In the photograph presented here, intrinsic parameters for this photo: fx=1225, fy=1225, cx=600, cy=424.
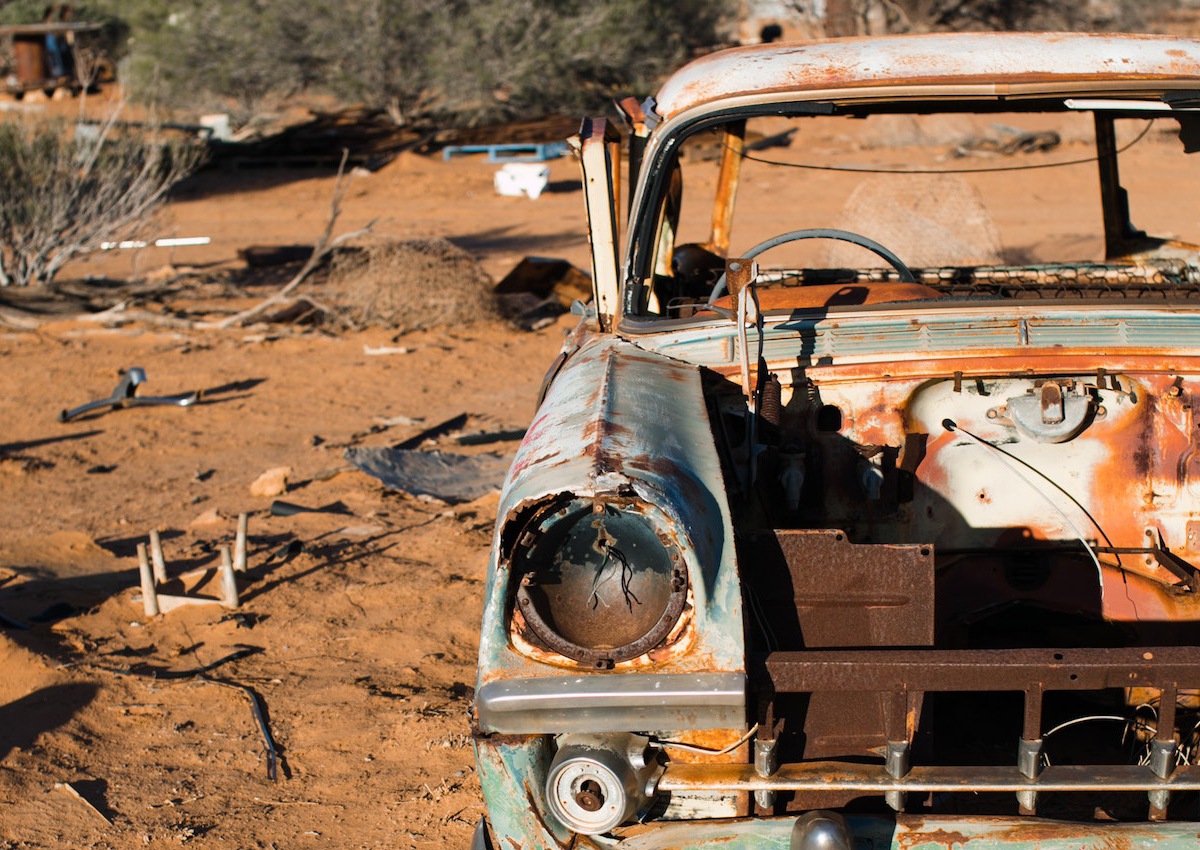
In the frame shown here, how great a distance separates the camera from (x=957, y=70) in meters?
3.30

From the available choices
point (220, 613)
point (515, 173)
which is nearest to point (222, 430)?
point (220, 613)

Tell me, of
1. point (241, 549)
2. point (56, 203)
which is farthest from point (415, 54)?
point (241, 549)

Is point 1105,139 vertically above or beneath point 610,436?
above

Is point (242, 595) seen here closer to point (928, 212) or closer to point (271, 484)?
point (271, 484)

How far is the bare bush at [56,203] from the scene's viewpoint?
11023mm

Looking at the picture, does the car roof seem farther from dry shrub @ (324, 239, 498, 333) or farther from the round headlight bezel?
dry shrub @ (324, 239, 498, 333)

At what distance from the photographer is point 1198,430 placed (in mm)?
2951

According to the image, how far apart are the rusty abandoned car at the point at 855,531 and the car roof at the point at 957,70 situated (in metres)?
0.01

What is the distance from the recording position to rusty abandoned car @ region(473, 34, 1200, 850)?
2.14 m

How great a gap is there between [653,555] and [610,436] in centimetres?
26

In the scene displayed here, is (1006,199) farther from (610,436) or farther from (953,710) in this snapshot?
A: (610,436)

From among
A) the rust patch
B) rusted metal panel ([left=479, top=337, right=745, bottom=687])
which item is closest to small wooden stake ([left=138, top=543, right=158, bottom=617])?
rusted metal panel ([left=479, top=337, right=745, bottom=687])

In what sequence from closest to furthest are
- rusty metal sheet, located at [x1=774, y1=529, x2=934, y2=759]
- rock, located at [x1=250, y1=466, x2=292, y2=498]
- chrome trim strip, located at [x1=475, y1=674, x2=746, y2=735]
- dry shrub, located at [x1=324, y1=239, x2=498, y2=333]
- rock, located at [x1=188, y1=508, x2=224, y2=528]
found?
chrome trim strip, located at [x1=475, y1=674, x2=746, y2=735] → rusty metal sheet, located at [x1=774, y1=529, x2=934, y2=759] → rock, located at [x1=188, y1=508, x2=224, y2=528] → rock, located at [x1=250, y1=466, x2=292, y2=498] → dry shrub, located at [x1=324, y1=239, x2=498, y2=333]

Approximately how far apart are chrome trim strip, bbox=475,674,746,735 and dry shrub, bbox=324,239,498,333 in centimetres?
811
